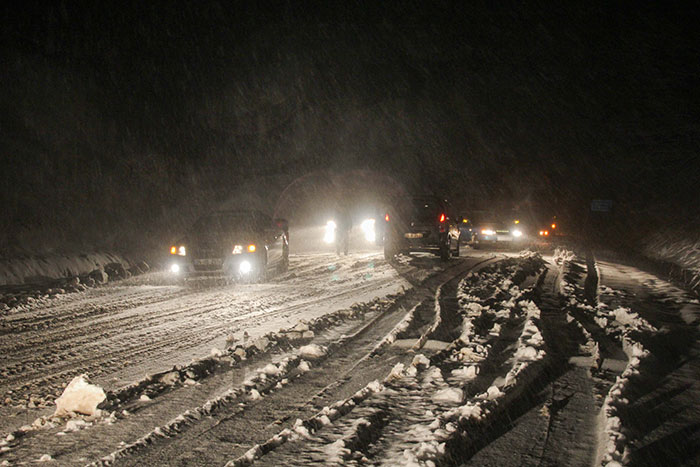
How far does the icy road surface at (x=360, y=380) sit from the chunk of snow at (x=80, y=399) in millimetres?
72

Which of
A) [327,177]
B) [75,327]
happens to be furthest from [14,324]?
[327,177]

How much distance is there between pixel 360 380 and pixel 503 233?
2075 cm

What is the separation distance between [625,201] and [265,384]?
4960cm

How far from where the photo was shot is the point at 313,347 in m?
5.82

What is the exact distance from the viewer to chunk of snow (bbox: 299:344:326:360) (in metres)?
5.67

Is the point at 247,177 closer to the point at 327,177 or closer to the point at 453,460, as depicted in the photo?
the point at 327,177

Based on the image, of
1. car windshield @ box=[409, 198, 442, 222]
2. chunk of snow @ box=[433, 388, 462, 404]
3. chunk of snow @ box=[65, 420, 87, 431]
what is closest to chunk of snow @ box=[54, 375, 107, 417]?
chunk of snow @ box=[65, 420, 87, 431]

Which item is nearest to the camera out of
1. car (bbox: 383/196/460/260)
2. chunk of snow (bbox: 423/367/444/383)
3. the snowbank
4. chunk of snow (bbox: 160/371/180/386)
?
chunk of snow (bbox: 423/367/444/383)

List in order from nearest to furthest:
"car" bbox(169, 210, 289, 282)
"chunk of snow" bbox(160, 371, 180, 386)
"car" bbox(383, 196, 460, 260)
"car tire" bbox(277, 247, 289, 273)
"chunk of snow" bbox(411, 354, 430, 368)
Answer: "chunk of snow" bbox(160, 371, 180, 386)
"chunk of snow" bbox(411, 354, 430, 368)
"car" bbox(169, 210, 289, 282)
"car tire" bbox(277, 247, 289, 273)
"car" bbox(383, 196, 460, 260)

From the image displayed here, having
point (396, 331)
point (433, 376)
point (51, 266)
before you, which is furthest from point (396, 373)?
point (51, 266)

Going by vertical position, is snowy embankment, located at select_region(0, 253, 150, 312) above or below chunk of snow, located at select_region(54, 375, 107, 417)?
above

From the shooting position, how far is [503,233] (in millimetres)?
24453

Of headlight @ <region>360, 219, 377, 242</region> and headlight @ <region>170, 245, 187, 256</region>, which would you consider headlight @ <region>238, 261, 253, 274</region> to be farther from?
headlight @ <region>360, 219, 377, 242</region>

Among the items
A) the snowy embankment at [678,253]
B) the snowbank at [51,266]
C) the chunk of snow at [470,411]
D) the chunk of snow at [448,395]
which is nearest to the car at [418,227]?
the snowy embankment at [678,253]
